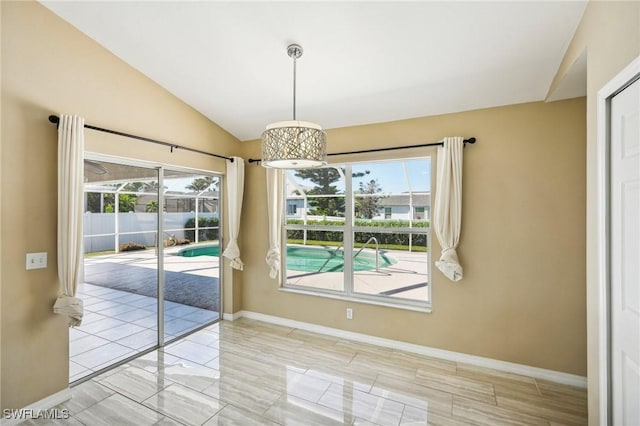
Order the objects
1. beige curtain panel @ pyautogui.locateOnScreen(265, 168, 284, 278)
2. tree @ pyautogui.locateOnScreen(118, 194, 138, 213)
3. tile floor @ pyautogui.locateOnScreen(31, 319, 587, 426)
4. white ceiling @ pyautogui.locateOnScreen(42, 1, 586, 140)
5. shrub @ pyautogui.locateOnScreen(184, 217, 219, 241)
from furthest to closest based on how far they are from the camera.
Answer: beige curtain panel @ pyautogui.locateOnScreen(265, 168, 284, 278) < shrub @ pyautogui.locateOnScreen(184, 217, 219, 241) < tree @ pyautogui.locateOnScreen(118, 194, 138, 213) < tile floor @ pyautogui.locateOnScreen(31, 319, 587, 426) < white ceiling @ pyautogui.locateOnScreen(42, 1, 586, 140)

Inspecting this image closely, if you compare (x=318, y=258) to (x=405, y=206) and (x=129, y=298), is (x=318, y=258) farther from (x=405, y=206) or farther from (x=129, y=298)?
(x=129, y=298)

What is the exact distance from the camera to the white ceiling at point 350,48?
1.97m

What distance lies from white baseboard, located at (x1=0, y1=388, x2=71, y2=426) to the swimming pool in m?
1.55

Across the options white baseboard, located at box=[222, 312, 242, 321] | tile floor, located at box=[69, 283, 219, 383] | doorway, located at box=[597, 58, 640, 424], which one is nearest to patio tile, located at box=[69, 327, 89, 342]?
tile floor, located at box=[69, 283, 219, 383]

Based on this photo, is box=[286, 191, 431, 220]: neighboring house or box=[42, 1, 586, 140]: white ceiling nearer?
box=[42, 1, 586, 140]: white ceiling

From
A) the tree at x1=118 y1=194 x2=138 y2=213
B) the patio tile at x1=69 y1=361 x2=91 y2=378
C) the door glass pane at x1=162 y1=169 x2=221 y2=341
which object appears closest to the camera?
the patio tile at x1=69 y1=361 x2=91 y2=378

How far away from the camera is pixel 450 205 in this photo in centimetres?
288

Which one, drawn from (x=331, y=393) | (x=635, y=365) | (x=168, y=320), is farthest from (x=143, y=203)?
(x=635, y=365)

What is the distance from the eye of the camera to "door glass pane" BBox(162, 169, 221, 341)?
3359 mm

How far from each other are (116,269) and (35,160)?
121 cm

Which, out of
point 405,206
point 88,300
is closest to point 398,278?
point 405,206

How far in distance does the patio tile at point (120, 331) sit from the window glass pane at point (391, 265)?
2445 mm

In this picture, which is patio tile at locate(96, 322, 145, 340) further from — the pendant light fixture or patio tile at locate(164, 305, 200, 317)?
the pendant light fixture

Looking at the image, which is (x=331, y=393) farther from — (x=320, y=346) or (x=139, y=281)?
(x=139, y=281)
